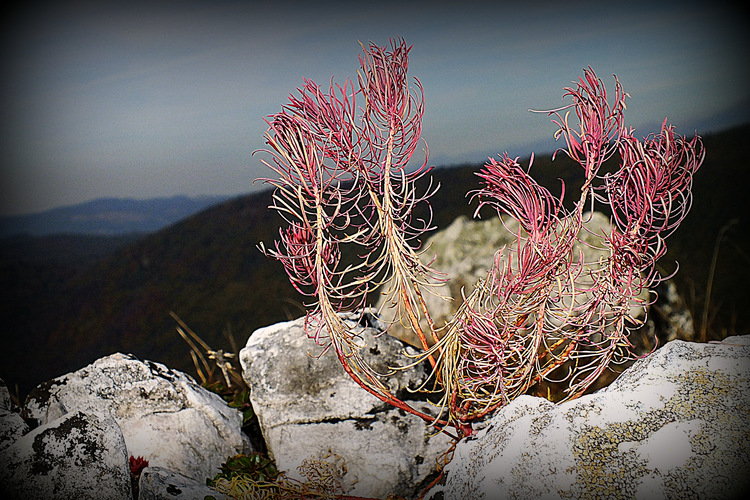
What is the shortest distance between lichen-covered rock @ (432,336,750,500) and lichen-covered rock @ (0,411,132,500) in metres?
0.93

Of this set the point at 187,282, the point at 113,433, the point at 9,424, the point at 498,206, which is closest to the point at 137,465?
the point at 113,433

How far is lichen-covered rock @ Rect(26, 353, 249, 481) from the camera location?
5.79 ft

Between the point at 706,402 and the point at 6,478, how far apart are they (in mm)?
1783

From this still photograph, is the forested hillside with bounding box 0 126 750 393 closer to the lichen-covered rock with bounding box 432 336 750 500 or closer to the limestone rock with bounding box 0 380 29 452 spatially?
the limestone rock with bounding box 0 380 29 452

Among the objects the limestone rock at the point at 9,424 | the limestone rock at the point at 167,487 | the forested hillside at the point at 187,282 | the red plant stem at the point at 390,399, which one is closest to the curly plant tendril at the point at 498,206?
the red plant stem at the point at 390,399

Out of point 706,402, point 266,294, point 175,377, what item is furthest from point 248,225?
point 706,402

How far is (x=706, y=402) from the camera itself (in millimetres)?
1225

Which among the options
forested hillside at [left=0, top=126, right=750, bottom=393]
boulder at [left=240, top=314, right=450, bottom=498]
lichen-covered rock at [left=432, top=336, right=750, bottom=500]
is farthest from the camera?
forested hillside at [left=0, top=126, right=750, bottom=393]

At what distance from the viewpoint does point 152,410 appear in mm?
1850

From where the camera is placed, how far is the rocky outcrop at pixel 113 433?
1508 millimetres

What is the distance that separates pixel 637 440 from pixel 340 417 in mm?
944

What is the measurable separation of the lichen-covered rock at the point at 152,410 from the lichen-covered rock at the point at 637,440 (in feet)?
2.79

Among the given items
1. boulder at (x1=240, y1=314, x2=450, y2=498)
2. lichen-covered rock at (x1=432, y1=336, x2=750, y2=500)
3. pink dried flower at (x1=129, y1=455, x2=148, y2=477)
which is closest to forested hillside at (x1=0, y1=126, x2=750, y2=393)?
boulder at (x1=240, y1=314, x2=450, y2=498)

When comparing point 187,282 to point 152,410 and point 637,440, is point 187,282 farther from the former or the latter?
point 637,440
